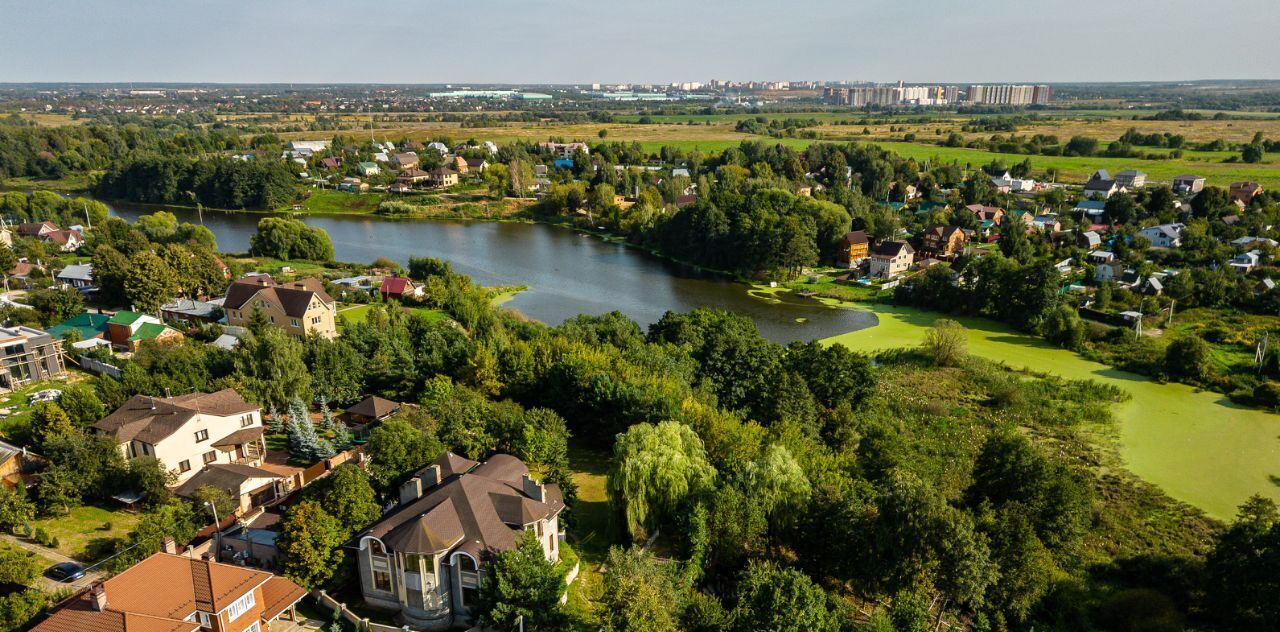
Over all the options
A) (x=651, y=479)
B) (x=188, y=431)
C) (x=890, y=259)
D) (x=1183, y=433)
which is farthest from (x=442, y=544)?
(x=890, y=259)

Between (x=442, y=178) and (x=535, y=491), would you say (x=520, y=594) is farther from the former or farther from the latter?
(x=442, y=178)

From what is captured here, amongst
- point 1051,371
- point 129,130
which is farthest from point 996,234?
point 129,130

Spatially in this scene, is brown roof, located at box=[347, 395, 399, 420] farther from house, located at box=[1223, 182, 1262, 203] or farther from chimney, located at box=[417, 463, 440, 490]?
house, located at box=[1223, 182, 1262, 203]

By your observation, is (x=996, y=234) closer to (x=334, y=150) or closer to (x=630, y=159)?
(x=630, y=159)

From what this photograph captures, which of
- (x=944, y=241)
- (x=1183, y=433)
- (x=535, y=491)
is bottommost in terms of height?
(x=1183, y=433)

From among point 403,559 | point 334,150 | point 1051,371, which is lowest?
point 1051,371

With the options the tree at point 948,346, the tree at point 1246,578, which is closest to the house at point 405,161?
the tree at point 948,346
